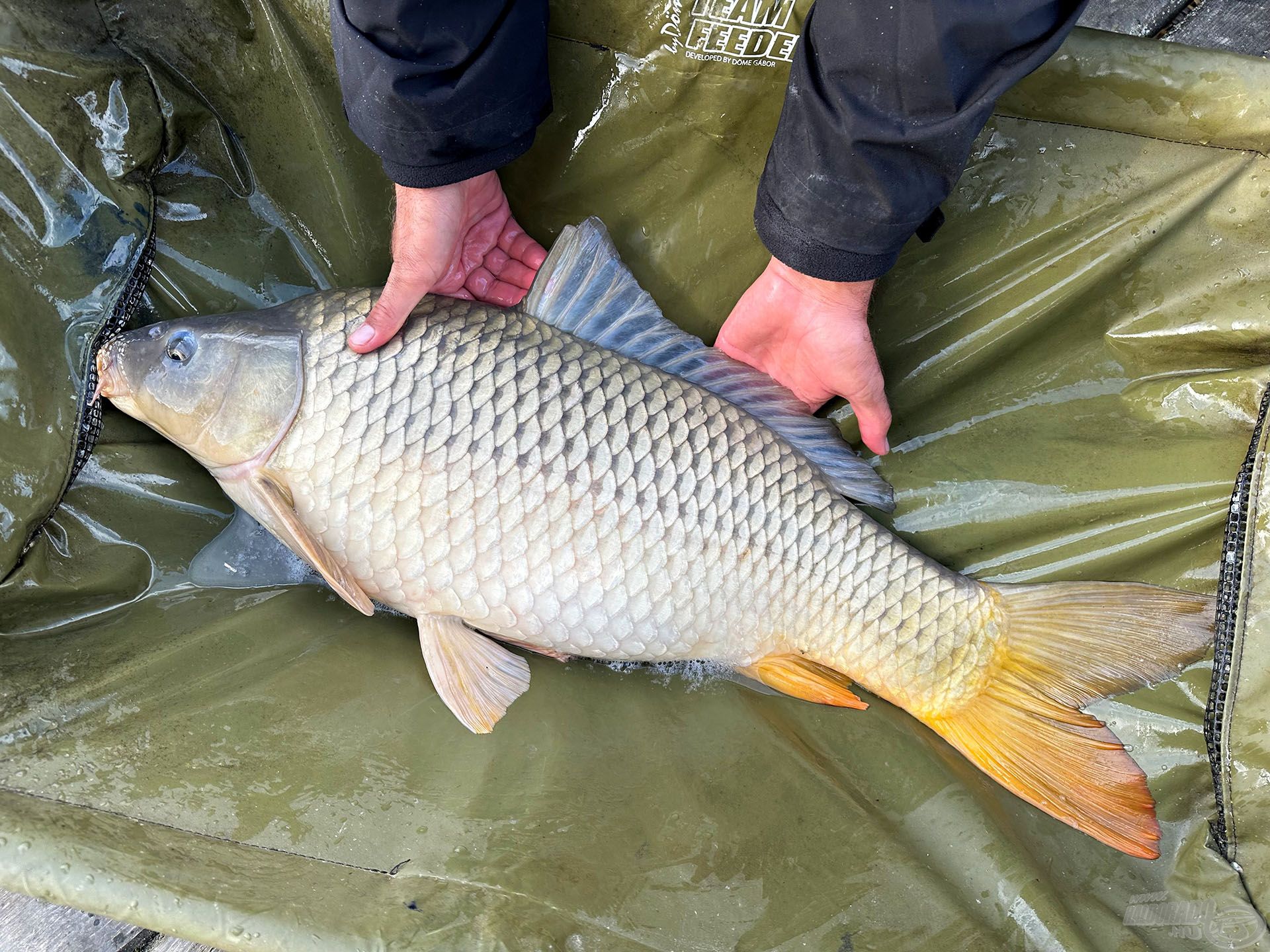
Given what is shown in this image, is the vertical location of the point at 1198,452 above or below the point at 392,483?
below

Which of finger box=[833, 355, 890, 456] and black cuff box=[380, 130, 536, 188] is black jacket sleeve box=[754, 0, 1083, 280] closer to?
finger box=[833, 355, 890, 456]

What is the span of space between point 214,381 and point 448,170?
0.49 metres

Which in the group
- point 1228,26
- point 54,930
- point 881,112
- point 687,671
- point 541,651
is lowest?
point 54,930

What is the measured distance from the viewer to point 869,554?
1.31 meters

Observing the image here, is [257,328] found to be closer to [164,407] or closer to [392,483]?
[164,407]

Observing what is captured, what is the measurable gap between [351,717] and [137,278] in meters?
0.79

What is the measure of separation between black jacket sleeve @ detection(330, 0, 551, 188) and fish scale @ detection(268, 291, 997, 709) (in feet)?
0.75

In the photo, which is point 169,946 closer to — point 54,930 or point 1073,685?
point 54,930

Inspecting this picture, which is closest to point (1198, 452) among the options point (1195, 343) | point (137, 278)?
point (1195, 343)

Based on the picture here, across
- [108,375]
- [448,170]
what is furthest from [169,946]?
[448,170]

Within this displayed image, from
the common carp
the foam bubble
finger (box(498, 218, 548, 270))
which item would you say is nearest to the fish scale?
the common carp

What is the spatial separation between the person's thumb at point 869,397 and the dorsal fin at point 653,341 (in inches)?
1.8

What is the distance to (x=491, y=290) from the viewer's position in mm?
1515

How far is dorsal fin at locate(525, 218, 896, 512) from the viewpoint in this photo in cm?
133
